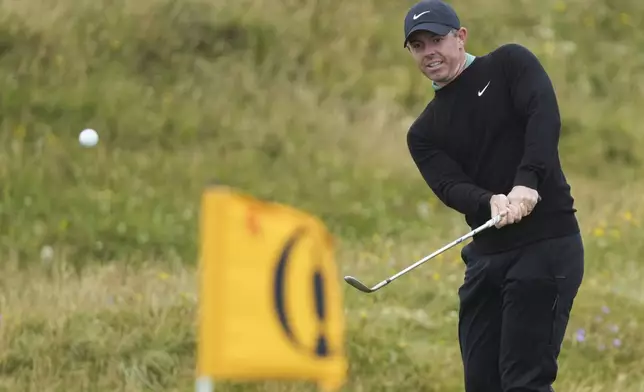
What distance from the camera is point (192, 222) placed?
873cm

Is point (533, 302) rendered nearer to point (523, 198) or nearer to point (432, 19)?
point (523, 198)

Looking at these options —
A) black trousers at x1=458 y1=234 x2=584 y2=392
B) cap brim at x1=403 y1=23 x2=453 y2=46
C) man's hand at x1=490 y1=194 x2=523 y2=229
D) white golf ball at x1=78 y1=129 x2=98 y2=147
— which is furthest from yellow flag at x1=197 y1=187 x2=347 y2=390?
white golf ball at x1=78 y1=129 x2=98 y2=147

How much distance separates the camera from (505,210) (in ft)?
13.8

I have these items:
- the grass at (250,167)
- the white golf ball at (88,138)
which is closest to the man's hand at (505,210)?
the grass at (250,167)

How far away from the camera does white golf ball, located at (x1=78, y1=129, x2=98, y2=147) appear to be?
9.45 m

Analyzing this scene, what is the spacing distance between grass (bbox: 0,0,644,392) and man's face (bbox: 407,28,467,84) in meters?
2.05

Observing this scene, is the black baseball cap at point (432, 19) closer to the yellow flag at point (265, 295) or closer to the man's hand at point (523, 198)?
the man's hand at point (523, 198)

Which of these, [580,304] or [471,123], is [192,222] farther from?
[471,123]

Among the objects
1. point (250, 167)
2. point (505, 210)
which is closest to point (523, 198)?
point (505, 210)

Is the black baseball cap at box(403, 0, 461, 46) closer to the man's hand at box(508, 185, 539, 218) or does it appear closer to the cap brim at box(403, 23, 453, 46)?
the cap brim at box(403, 23, 453, 46)

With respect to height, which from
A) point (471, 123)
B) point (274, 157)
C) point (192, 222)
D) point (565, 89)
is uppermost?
point (565, 89)

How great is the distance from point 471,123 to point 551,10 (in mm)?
8560

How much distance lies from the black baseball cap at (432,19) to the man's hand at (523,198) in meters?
0.68

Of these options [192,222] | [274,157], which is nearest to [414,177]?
[274,157]
